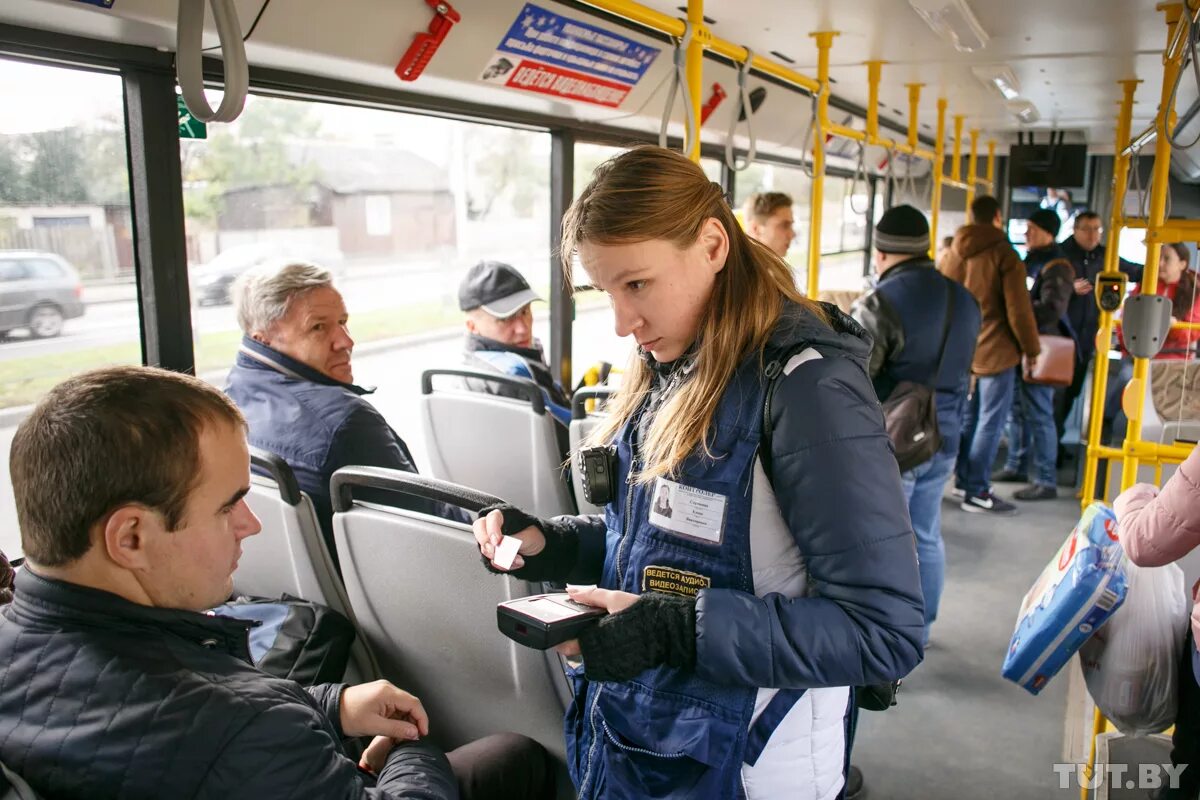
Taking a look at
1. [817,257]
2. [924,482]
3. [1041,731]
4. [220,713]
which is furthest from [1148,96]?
[220,713]

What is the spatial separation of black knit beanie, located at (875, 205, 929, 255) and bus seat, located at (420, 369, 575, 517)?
5.19 feet

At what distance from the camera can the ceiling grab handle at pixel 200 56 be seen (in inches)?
72.9

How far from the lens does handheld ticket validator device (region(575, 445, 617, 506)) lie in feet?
5.10

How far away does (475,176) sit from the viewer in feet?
13.6

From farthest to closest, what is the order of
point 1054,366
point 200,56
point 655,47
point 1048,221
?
1. point 1048,221
2. point 1054,366
3. point 655,47
4. point 200,56

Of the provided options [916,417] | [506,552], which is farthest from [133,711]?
[916,417]

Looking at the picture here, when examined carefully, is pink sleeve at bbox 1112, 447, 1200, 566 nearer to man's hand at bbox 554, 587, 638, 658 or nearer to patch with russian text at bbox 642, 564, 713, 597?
patch with russian text at bbox 642, 564, 713, 597

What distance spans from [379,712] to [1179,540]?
187 centimetres

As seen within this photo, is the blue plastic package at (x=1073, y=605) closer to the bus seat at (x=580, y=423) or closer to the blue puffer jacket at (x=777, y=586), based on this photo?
the blue puffer jacket at (x=777, y=586)

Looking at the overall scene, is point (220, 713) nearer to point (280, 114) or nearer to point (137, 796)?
point (137, 796)

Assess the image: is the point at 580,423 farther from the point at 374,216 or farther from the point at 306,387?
the point at 374,216

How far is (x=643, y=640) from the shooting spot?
130cm

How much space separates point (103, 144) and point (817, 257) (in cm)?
330

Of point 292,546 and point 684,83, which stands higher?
point 684,83
